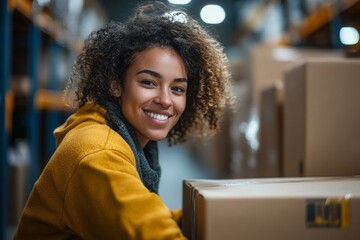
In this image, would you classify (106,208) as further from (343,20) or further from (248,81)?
(343,20)

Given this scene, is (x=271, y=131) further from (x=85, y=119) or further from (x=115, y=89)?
(x=85, y=119)

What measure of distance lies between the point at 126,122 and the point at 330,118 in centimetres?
85

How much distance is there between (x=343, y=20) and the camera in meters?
4.09

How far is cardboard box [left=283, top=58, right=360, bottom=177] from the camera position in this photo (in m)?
1.97

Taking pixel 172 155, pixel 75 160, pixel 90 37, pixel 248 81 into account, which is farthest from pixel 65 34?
pixel 75 160

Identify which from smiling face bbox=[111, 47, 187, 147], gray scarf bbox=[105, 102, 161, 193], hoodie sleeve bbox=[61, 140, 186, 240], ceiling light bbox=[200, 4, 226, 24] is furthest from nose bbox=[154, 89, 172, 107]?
ceiling light bbox=[200, 4, 226, 24]

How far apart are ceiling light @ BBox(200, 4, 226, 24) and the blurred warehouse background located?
23.1ft

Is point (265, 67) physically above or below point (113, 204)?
above

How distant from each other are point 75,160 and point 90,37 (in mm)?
663

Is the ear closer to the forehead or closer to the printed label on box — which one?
the forehead

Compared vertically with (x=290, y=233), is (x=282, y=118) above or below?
above

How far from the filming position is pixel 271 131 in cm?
279

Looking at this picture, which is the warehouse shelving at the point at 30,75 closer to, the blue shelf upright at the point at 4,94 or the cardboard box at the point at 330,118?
the blue shelf upright at the point at 4,94

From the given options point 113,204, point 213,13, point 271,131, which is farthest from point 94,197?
point 213,13
